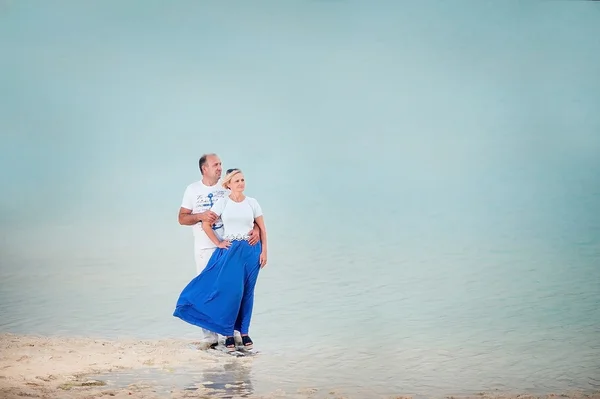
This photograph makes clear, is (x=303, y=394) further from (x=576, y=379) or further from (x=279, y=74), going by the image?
(x=279, y=74)

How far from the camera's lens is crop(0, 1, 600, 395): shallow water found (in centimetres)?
747

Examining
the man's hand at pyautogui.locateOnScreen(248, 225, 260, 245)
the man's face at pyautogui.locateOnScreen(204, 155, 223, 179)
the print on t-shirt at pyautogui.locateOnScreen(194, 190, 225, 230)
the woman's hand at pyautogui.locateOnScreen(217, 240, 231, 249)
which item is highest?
the man's face at pyautogui.locateOnScreen(204, 155, 223, 179)

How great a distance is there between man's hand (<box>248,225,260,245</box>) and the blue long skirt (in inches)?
1.1

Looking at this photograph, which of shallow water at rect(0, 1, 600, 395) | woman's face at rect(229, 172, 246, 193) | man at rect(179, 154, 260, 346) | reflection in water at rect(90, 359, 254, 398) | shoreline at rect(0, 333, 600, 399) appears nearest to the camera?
shoreline at rect(0, 333, 600, 399)

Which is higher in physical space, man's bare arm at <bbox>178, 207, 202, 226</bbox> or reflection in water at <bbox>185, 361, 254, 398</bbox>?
man's bare arm at <bbox>178, 207, 202, 226</bbox>

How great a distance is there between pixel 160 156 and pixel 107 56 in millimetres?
1069

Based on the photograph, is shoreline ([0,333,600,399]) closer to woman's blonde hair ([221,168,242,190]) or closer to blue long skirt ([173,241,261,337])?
blue long skirt ([173,241,261,337])

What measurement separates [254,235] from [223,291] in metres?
0.39

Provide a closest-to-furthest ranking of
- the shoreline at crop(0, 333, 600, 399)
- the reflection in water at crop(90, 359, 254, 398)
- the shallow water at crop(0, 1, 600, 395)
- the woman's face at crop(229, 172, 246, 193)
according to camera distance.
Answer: the shoreline at crop(0, 333, 600, 399) < the reflection in water at crop(90, 359, 254, 398) < the woman's face at crop(229, 172, 246, 193) < the shallow water at crop(0, 1, 600, 395)

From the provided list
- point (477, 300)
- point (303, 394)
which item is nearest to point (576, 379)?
point (303, 394)

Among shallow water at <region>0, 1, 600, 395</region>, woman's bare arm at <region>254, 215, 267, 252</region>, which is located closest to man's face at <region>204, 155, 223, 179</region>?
woman's bare arm at <region>254, 215, 267, 252</region>

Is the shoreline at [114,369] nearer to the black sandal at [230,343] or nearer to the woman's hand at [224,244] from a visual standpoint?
the black sandal at [230,343]

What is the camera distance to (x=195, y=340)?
21.7ft

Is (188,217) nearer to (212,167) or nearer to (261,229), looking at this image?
(212,167)
